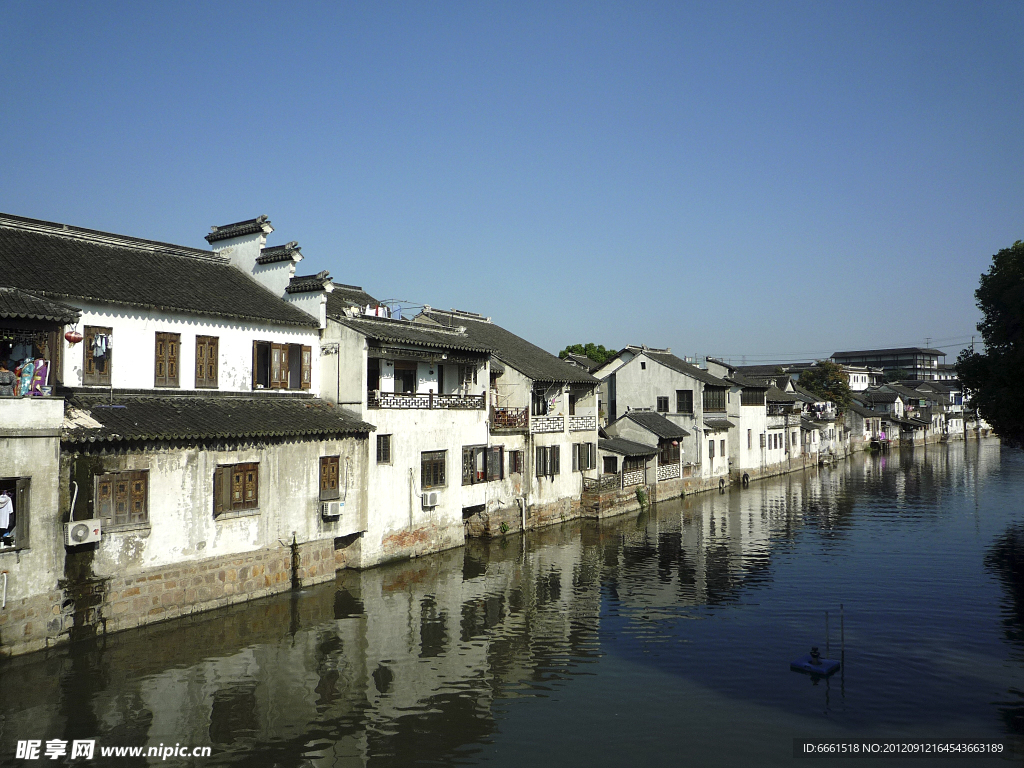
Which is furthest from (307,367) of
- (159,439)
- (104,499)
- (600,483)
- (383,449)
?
(600,483)

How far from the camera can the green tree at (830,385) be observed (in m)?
86.8

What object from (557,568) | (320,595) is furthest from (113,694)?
(557,568)

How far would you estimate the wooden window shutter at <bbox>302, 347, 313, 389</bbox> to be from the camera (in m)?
29.1

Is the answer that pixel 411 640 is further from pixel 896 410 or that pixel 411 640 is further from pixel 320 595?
pixel 896 410

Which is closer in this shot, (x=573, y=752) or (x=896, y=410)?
(x=573, y=752)

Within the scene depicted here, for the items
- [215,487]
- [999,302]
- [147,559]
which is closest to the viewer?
[147,559]

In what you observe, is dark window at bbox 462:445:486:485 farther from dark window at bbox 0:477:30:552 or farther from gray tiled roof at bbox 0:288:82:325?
dark window at bbox 0:477:30:552

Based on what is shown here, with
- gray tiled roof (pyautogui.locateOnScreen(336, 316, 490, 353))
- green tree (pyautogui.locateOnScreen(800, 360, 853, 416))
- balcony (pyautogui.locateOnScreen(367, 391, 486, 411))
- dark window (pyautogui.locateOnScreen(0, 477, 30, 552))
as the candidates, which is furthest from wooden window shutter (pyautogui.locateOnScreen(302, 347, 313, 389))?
green tree (pyautogui.locateOnScreen(800, 360, 853, 416))

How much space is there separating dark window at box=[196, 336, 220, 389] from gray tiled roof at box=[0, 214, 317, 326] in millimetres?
1014

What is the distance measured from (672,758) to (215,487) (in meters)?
15.6

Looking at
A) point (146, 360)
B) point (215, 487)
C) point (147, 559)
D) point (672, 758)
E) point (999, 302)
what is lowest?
point (672, 758)

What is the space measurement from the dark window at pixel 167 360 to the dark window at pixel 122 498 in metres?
4.54

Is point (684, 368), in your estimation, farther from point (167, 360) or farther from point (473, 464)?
point (167, 360)

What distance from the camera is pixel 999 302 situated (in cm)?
3319
